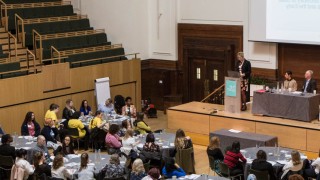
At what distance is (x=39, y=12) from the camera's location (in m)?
19.8

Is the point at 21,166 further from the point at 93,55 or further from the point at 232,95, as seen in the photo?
the point at 93,55

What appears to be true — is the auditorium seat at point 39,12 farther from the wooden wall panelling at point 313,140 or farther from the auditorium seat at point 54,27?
the wooden wall panelling at point 313,140

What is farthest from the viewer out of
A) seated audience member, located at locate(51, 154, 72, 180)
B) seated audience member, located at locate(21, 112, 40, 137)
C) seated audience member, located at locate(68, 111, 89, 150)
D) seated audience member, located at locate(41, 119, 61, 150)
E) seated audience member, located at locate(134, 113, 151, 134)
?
seated audience member, located at locate(68, 111, 89, 150)

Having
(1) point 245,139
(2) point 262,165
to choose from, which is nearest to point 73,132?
(1) point 245,139

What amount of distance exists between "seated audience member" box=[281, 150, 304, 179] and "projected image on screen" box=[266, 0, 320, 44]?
6.74 m

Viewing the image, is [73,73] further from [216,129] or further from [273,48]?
[273,48]

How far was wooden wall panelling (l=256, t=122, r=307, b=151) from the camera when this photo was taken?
45.9 feet

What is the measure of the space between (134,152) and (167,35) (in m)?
9.10

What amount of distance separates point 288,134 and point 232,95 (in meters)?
1.77

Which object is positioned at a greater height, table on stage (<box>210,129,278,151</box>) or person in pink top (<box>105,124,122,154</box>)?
person in pink top (<box>105,124,122,154</box>)

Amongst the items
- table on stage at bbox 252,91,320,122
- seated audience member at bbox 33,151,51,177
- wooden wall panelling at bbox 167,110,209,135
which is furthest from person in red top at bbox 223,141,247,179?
wooden wall panelling at bbox 167,110,209,135

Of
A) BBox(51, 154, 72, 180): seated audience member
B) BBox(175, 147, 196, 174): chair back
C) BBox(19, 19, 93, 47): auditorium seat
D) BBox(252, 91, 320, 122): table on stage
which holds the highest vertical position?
BBox(19, 19, 93, 47): auditorium seat

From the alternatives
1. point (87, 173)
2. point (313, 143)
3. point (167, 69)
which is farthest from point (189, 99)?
point (87, 173)

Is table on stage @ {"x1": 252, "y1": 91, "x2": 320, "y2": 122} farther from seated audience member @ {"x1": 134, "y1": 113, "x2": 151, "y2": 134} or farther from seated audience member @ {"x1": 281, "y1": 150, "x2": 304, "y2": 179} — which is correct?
seated audience member @ {"x1": 281, "y1": 150, "x2": 304, "y2": 179}
